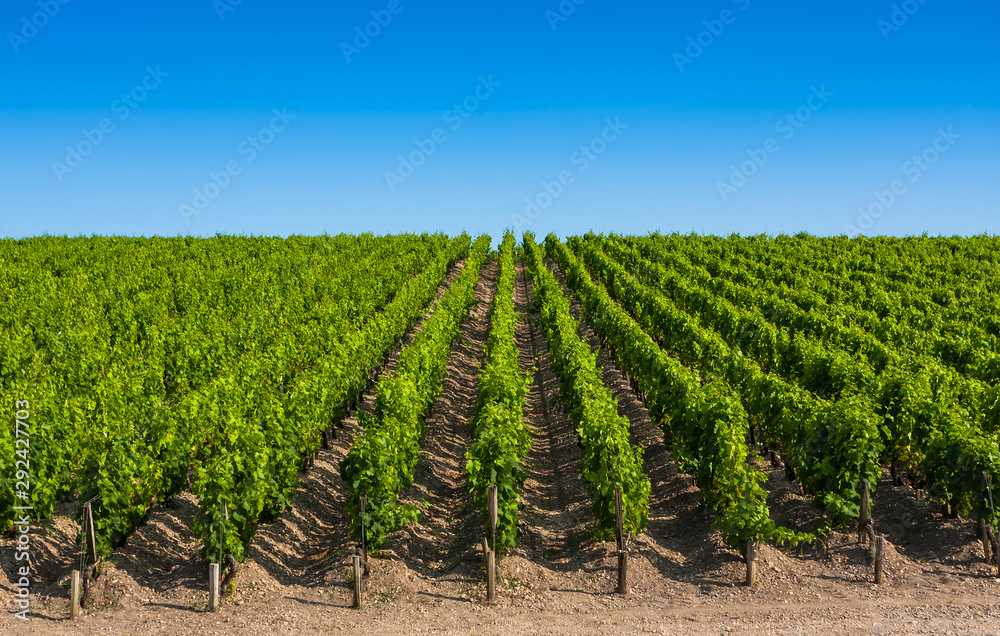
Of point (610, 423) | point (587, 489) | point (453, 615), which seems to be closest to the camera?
point (453, 615)

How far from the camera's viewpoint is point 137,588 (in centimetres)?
928

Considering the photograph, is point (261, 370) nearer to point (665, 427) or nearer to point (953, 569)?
point (665, 427)

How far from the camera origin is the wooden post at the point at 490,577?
9.06m

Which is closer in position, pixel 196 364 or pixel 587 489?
pixel 587 489

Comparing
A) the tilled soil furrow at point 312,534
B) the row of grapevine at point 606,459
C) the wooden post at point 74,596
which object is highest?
the row of grapevine at point 606,459

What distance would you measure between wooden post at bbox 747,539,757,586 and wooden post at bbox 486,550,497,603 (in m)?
3.50

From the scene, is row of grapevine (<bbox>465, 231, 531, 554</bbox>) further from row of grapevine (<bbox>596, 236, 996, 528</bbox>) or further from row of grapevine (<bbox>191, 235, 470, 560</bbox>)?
row of grapevine (<bbox>596, 236, 996, 528</bbox>)

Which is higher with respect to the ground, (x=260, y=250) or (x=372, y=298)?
(x=260, y=250)

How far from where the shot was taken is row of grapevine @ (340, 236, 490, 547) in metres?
10.1

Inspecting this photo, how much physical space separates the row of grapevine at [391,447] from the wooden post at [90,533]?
3.44 meters

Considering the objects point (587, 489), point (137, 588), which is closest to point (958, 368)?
point (587, 489)

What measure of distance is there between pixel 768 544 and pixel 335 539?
6.80 metres
